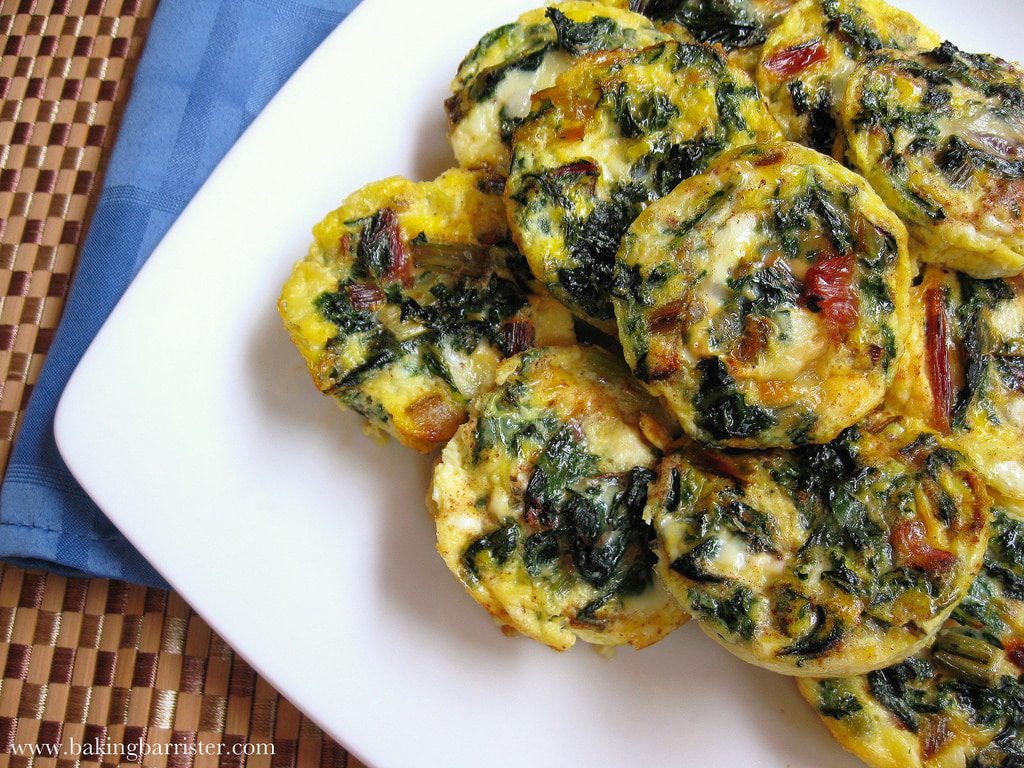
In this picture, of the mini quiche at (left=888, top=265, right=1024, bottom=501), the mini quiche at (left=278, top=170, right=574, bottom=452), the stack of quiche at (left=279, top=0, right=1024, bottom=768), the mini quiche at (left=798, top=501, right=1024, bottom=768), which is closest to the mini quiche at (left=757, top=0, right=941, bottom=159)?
the stack of quiche at (left=279, top=0, right=1024, bottom=768)

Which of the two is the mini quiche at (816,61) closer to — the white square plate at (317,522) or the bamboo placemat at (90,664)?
the white square plate at (317,522)

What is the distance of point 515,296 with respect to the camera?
260 cm

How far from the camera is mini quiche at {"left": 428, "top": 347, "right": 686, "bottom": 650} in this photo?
234 centimetres

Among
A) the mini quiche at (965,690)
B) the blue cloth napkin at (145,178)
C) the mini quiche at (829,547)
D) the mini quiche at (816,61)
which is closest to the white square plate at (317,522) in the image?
the mini quiche at (965,690)

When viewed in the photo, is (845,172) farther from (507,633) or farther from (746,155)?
(507,633)

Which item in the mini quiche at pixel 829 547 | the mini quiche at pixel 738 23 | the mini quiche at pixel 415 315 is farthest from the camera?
the mini quiche at pixel 738 23

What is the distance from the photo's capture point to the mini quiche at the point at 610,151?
7.81 ft

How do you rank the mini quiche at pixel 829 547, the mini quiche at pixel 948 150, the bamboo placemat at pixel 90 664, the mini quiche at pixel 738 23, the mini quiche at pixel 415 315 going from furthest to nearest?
1. the bamboo placemat at pixel 90 664
2. the mini quiche at pixel 738 23
3. the mini quiche at pixel 415 315
4. the mini quiche at pixel 948 150
5. the mini quiche at pixel 829 547

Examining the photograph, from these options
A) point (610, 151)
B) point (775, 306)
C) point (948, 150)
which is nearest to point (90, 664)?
point (610, 151)

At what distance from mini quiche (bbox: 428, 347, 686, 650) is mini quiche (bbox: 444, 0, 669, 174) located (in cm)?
75

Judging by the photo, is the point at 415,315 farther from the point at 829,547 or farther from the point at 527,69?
the point at 829,547

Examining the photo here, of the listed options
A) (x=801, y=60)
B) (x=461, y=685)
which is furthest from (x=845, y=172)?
(x=461, y=685)

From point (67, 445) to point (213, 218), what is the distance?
2.76 feet

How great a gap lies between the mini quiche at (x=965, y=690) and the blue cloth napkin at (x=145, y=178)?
232 centimetres
